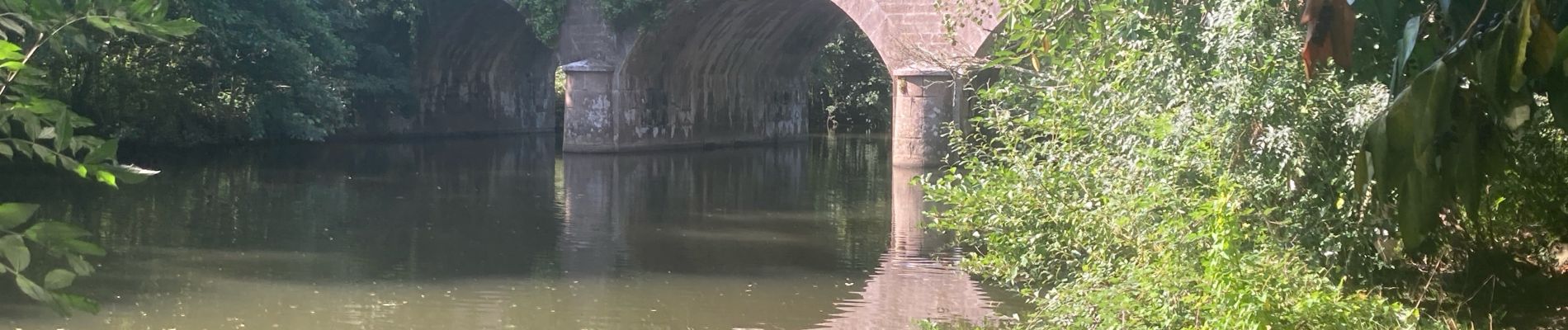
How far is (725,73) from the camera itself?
2797 cm

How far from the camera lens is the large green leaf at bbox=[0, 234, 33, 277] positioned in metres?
1.92

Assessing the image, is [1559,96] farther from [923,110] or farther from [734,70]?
[734,70]

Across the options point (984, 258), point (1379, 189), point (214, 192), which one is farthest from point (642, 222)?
point (1379, 189)

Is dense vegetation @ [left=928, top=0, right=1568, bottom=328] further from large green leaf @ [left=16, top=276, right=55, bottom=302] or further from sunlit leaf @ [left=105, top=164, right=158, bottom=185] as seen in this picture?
large green leaf @ [left=16, top=276, right=55, bottom=302]

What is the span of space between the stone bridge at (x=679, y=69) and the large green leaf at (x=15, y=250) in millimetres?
16866

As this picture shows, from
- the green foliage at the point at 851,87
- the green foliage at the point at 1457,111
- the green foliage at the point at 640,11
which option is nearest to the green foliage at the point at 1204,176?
the green foliage at the point at 1457,111

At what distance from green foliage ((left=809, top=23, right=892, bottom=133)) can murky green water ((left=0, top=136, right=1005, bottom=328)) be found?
551 inches

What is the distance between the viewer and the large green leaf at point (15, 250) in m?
1.92

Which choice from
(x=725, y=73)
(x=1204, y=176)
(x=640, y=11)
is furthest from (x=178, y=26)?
(x=725, y=73)

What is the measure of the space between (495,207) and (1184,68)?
33.4 feet

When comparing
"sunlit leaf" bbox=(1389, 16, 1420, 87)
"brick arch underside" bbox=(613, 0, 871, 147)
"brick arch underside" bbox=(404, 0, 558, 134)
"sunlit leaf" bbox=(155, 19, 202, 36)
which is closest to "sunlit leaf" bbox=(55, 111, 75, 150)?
"sunlit leaf" bbox=(155, 19, 202, 36)

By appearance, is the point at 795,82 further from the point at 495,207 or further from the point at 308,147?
the point at 495,207

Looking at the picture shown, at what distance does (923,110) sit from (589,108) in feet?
19.8

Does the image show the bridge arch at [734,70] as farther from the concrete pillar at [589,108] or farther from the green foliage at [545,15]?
the green foliage at [545,15]
